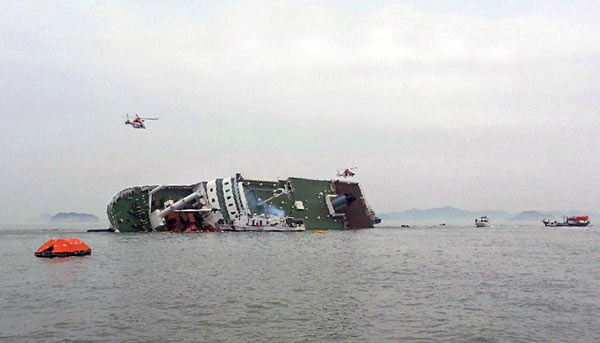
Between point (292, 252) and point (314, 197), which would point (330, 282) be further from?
point (314, 197)

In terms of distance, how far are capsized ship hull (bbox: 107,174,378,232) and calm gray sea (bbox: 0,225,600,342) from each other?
190 ft

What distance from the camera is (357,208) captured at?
147500mm

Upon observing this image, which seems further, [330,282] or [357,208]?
[357,208]

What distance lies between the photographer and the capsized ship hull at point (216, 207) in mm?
114125

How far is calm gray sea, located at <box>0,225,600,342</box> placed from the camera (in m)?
24.0

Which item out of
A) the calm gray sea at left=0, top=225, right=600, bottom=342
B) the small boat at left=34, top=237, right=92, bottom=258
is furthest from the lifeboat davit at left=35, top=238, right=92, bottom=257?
the calm gray sea at left=0, top=225, right=600, bottom=342

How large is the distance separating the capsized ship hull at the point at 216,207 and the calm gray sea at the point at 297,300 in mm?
57843

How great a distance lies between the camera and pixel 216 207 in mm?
117688

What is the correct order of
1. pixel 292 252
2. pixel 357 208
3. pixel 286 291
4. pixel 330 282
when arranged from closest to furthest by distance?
pixel 286 291 → pixel 330 282 → pixel 292 252 → pixel 357 208

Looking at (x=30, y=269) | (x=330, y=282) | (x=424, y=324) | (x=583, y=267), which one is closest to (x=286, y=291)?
(x=330, y=282)

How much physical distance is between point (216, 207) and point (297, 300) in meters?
87.4

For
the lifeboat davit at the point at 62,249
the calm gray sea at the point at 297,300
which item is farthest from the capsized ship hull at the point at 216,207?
the calm gray sea at the point at 297,300

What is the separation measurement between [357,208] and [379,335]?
409ft

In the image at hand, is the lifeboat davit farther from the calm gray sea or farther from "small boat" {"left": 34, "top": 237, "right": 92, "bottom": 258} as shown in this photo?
the calm gray sea
